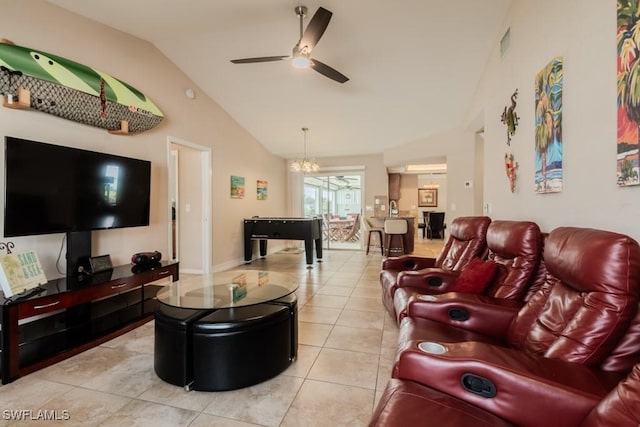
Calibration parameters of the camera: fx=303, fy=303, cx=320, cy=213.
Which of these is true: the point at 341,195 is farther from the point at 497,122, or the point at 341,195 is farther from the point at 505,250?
the point at 505,250

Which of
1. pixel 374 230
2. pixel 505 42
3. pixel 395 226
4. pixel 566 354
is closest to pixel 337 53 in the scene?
pixel 505 42

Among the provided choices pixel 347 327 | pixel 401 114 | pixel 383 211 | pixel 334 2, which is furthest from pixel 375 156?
A: pixel 347 327

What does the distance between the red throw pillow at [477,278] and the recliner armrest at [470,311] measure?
0.25 meters

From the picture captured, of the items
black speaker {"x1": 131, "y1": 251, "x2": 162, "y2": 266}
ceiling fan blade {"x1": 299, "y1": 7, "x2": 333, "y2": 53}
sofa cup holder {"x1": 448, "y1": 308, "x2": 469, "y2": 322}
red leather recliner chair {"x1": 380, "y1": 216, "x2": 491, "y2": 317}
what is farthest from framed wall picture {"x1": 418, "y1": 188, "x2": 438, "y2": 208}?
sofa cup holder {"x1": 448, "y1": 308, "x2": 469, "y2": 322}

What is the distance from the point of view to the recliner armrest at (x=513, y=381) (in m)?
1.03

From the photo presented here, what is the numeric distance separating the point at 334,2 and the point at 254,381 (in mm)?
3513

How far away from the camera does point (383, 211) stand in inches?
318

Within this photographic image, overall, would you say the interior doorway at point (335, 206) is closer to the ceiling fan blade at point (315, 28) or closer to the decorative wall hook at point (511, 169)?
the decorative wall hook at point (511, 169)

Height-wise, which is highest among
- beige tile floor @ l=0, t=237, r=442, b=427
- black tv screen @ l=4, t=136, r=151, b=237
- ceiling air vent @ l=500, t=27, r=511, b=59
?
ceiling air vent @ l=500, t=27, r=511, b=59

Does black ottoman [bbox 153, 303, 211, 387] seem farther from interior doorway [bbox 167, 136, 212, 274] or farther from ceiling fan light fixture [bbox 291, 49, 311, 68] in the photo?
interior doorway [bbox 167, 136, 212, 274]

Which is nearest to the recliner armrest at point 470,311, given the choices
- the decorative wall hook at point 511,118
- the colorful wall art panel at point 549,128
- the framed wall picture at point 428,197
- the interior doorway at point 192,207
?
the colorful wall art panel at point 549,128

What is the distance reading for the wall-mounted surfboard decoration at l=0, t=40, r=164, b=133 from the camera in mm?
2547

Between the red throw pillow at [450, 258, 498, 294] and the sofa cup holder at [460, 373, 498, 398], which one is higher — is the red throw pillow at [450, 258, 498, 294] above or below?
above

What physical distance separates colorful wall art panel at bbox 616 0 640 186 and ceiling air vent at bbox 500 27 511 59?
190 centimetres
